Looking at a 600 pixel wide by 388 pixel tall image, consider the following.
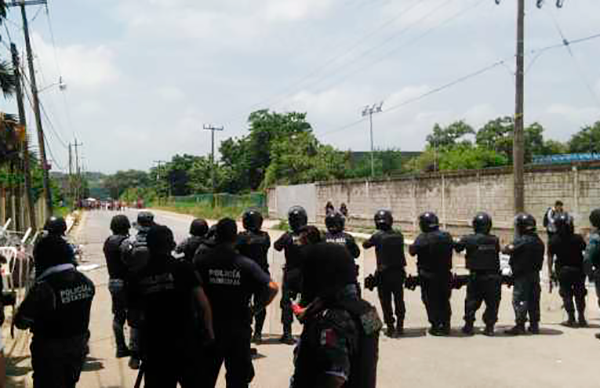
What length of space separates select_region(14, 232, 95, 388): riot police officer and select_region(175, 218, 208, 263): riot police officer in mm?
2565

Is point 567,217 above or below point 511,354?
above

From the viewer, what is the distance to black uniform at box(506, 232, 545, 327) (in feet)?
26.5

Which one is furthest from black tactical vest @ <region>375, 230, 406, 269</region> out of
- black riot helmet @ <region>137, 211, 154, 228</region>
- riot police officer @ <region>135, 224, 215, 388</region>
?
riot police officer @ <region>135, 224, 215, 388</region>

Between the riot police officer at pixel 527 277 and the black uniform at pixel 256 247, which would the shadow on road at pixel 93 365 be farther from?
the riot police officer at pixel 527 277

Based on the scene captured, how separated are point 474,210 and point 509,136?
37.5 metres

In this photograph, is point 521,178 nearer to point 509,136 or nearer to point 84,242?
point 84,242

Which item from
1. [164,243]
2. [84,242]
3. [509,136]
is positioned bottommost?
[84,242]

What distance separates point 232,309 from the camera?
15.4 feet

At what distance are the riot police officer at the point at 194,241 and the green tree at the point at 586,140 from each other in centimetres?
5393

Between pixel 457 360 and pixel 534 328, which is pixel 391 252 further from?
pixel 534 328

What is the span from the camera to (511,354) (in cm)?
703

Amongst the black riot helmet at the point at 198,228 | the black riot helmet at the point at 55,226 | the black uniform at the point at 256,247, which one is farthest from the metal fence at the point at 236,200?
the black riot helmet at the point at 55,226

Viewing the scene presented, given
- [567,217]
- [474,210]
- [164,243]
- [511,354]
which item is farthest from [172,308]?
[474,210]

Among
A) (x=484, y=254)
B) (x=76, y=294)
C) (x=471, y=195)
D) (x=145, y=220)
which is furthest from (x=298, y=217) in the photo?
(x=471, y=195)
